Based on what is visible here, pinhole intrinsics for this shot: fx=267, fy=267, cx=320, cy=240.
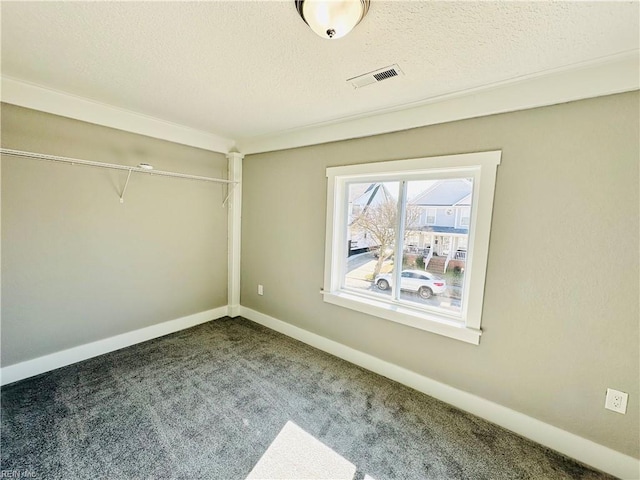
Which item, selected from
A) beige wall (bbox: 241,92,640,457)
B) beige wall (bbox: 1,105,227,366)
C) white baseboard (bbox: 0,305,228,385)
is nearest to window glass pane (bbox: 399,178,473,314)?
beige wall (bbox: 241,92,640,457)

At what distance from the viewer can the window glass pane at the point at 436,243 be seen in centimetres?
208

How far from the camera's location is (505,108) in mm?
1745

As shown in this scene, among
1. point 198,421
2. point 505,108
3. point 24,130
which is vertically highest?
point 505,108

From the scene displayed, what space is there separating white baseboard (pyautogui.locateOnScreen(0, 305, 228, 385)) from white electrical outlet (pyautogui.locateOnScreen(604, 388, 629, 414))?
11.9 feet

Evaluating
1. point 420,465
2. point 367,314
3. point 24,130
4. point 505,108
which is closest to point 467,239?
point 505,108

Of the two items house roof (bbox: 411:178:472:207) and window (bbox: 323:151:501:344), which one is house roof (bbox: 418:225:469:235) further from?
house roof (bbox: 411:178:472:207)

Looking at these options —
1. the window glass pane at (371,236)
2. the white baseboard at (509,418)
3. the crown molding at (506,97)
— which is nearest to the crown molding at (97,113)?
the crown molding at (506,97)

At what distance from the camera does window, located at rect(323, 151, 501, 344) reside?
1.93 metres

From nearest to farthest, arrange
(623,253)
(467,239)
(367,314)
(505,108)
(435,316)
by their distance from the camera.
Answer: (623,253) < (505,108) < (467,239) < (435,316) < (367,314)

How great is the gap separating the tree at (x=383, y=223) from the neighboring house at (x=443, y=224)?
0.22 feet

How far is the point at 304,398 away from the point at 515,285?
173 cm

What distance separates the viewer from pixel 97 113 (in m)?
2.35

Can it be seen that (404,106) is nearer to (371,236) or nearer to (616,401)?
(371,236)

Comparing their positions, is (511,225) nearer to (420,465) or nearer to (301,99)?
(420,465)
